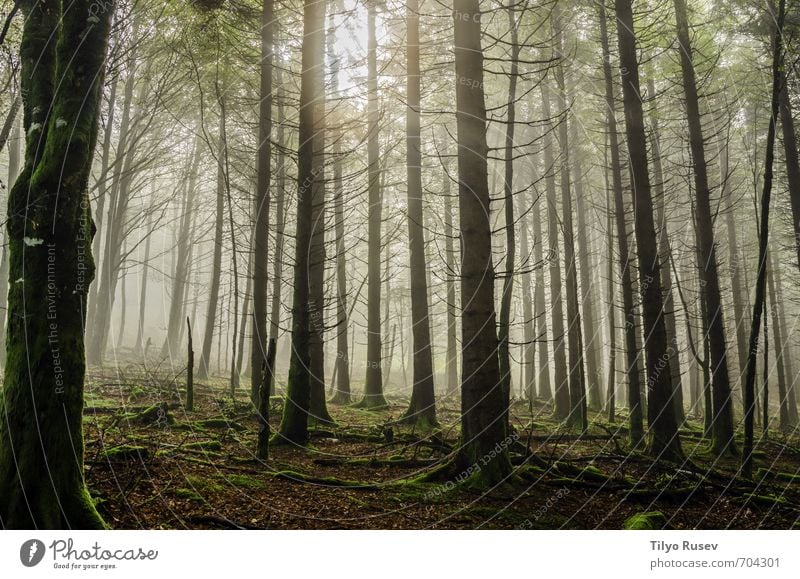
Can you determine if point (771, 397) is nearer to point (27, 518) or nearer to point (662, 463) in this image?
point (662, 463)

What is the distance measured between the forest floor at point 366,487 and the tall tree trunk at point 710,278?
49.8 inches

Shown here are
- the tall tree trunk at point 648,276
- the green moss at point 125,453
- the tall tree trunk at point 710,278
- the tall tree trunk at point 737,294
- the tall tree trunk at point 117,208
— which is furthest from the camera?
the tall tree trunk at point 737,294

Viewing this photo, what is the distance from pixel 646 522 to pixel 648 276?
456 centimetres

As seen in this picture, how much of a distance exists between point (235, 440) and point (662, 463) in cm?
686

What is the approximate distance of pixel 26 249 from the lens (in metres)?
3.99

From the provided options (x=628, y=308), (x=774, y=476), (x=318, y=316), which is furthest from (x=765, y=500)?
(x=318, y=316)

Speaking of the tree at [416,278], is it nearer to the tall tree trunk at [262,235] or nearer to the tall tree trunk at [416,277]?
the tall tree trunk at [416,277]

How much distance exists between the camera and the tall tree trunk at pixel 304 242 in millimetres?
7633

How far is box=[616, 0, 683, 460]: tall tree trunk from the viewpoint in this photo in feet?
26.5

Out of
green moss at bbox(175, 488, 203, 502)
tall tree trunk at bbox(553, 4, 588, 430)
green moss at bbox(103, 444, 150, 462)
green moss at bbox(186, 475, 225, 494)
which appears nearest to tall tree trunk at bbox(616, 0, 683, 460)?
tall tree trunk at bbox(553, 4, 588, 430)

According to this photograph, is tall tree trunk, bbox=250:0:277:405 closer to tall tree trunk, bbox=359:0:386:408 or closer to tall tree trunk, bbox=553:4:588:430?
tall tree trunk, bbox=359:0:386:408

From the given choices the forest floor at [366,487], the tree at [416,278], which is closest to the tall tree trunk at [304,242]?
the forest floor at [366,487]

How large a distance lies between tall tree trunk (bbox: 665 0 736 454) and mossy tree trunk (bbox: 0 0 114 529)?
10.4m

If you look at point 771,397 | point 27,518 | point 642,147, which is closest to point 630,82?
point 642,147
